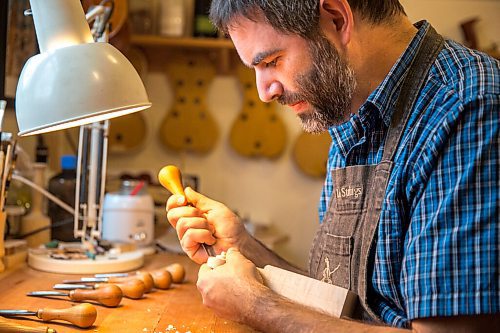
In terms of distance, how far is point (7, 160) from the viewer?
4.97ft

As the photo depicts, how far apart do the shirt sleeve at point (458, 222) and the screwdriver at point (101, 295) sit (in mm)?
604

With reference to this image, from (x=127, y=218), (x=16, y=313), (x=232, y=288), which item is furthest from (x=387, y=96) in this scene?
(x=127, y=218)

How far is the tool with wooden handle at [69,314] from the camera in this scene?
1.10m

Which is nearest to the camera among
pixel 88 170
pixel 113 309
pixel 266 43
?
pixel 266 43

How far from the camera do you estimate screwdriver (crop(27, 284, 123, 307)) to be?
126cm

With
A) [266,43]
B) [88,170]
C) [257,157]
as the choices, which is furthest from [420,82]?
[257,157]

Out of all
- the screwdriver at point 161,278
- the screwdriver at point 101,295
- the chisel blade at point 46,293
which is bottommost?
the screwdriver at point 161,278

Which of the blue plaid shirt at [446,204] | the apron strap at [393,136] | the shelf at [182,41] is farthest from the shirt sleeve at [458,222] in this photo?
the shelf at [182,41]

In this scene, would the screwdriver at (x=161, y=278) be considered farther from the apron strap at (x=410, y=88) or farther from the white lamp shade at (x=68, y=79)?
the apron strap at (x=410, y=88)

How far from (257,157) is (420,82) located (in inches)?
79.1

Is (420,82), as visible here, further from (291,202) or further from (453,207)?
(291,202)

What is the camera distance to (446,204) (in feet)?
2.85

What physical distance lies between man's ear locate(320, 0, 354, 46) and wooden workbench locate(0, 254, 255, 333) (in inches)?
21.8

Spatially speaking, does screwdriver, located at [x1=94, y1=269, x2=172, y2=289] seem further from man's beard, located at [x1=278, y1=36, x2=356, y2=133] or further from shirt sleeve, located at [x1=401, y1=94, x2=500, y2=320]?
shirt sleeve, located at [x1=401, y1=94, x2=500, y2=320]
